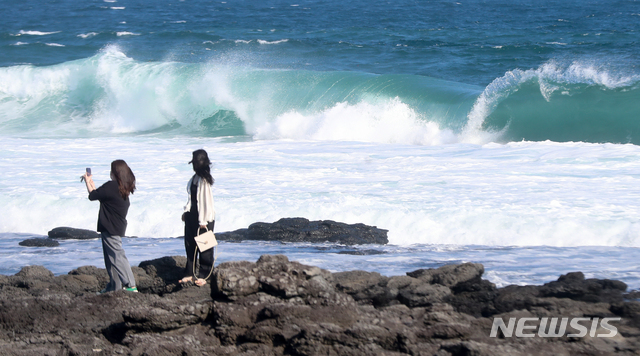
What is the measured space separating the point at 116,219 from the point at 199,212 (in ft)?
2.26

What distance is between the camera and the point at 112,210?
5188 mm

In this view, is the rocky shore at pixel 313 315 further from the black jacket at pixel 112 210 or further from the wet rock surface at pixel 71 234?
the wet rock surface at pixel 71 234

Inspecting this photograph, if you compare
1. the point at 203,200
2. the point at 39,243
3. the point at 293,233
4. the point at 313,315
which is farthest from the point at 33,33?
the point at 313,315

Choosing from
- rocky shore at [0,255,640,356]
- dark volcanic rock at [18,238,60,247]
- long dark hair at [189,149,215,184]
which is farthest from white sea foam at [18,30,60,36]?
long dark hair at [189,149,215,184]

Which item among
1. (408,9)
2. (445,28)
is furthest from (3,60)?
(408,9)

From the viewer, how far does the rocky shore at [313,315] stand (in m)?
3.87

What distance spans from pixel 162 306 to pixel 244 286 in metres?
0.58

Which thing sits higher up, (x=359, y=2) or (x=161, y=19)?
(x=359, y=2)

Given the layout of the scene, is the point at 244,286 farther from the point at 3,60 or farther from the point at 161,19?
the point at 161,19

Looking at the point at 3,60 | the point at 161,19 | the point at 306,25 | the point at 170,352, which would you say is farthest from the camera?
the point at 161,19

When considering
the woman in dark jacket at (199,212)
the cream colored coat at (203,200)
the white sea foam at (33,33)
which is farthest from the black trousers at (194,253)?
→ the white sea foam at (33,33)

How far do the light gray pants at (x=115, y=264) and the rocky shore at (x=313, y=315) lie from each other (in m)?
0.29

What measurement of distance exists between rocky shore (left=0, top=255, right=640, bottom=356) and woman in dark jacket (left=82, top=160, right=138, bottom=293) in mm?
311

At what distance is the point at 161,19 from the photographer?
41531 millimetres
